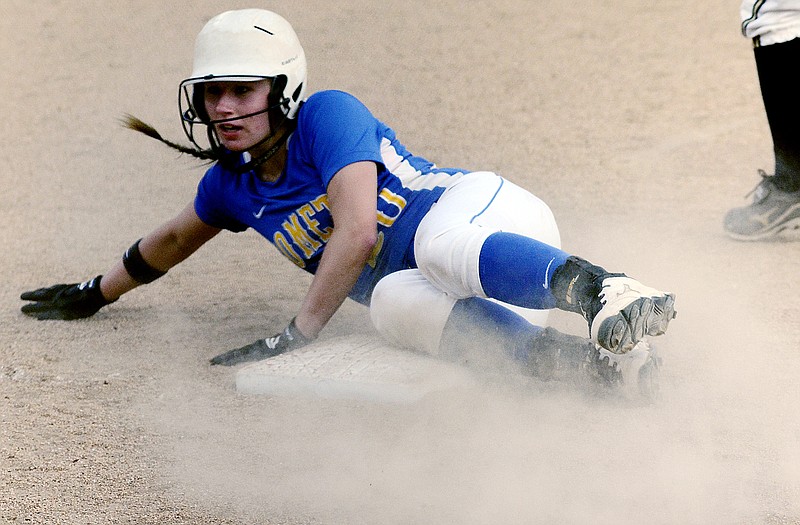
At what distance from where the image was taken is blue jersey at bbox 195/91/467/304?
2367mm

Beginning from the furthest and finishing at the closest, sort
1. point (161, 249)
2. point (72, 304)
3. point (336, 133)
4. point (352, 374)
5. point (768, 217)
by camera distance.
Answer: point (768, 217) < point (72, 304) < point (161, 249) < point (336, 133) < point (352, 374)

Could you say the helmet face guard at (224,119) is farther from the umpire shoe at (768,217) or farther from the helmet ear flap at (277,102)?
the umpire shoe at (768,217)

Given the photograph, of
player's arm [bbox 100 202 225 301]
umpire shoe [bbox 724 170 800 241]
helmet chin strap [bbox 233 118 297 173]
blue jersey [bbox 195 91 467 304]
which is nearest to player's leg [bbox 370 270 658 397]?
blue jersey [bbox 195 91 467 304]

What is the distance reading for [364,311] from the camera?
2.96 meters

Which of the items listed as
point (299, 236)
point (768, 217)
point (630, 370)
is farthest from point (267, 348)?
point (768, 217)

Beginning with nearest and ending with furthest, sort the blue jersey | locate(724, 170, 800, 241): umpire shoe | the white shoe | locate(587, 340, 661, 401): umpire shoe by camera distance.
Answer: the white shoe, locate(587, 340, 661, 401): umpire shoe, the blue jersey, locate(724, 170, 800, 241): umpire shoe

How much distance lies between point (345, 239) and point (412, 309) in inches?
9.0

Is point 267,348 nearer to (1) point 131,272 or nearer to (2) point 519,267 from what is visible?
(1) point 131,272

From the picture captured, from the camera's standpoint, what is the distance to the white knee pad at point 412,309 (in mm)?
2191

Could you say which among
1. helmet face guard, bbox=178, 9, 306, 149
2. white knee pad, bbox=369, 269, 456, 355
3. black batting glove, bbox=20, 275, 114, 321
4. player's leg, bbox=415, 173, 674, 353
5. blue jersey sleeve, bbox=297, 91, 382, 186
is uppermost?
helmet face guard, bbox=178, 9, 306, 149

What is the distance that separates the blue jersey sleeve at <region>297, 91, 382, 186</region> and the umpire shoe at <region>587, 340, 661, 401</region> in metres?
0.73

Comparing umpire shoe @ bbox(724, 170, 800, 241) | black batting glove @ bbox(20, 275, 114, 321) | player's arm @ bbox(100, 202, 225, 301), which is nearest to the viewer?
player's arm @ bbox(100, 202, 225, 301)

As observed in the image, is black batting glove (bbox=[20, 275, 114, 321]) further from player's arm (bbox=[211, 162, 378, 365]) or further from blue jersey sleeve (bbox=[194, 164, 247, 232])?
player's arm (bbox=[211, 162, 378, 365])

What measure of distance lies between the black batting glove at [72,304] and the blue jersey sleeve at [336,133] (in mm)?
906
